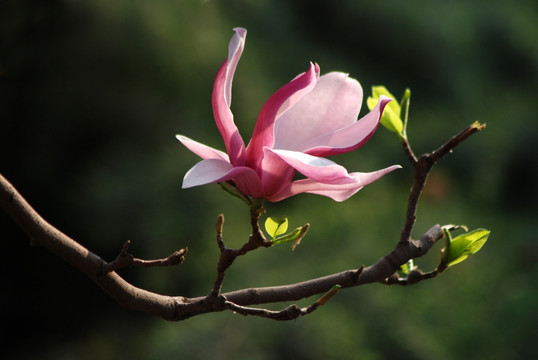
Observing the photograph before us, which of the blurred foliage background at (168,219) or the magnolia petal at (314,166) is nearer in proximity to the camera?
the magnolia petal at (314,166)

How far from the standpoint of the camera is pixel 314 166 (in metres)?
0.28

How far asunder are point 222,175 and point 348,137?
0.21 ft

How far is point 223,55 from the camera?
1344mm

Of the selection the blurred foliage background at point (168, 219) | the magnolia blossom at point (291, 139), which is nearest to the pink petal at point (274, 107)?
the magnolia blossom at point (291, 139)

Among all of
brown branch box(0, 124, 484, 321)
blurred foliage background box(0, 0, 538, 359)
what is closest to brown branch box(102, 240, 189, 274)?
brown branch box(0, 124, 484, 321)

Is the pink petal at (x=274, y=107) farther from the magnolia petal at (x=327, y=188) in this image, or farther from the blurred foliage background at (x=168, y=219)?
the blurred foliage background at (x=168, y=219)

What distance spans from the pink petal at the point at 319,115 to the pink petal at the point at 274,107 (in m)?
0.02

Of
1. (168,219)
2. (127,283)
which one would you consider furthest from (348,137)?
(168,219)

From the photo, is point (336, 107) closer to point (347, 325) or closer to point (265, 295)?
point (265, 295)

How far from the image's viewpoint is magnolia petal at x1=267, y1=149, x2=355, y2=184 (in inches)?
10.9

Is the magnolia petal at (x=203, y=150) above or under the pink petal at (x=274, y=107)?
under

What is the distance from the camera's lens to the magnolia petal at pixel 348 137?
30 cm

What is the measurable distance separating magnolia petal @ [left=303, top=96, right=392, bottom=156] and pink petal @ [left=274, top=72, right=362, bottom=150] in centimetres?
2

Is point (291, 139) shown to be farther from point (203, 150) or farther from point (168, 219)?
point (168, 219)
